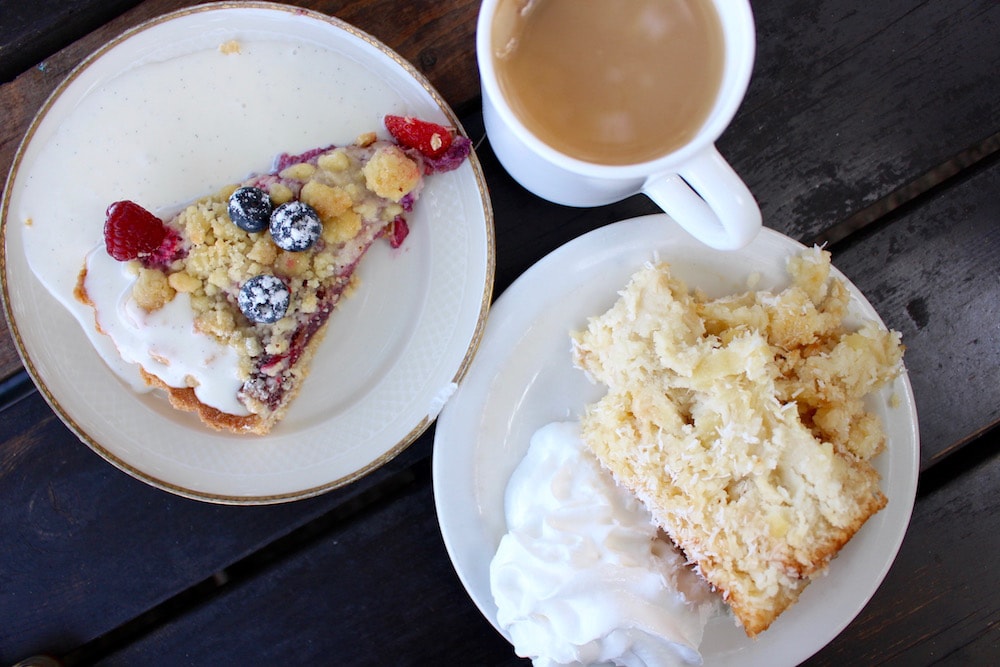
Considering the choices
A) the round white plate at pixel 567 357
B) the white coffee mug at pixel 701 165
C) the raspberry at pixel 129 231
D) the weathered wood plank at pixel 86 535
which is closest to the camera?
the white coffee mug at pixel 701 165

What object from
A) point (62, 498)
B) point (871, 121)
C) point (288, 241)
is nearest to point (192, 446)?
point (62, 498)

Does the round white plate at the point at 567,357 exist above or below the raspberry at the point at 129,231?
below

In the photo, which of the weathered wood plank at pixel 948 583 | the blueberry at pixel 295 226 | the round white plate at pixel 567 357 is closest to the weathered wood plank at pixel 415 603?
the weathered wood plank at pixel 948 583

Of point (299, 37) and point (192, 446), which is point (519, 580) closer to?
point (192, 446)

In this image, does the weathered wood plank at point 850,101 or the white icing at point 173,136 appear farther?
the weathered wood plank at point 850,101

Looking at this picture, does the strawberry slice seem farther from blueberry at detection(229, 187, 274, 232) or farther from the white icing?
blueberry at detection(229, 187, 274, 232)

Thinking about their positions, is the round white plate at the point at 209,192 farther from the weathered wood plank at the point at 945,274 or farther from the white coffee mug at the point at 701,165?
the weathered wood plank at the point at 945,274

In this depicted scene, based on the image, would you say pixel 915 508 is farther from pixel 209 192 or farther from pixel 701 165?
pixel 209 192

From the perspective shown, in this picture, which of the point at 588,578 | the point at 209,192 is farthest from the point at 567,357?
the point at 209,192
